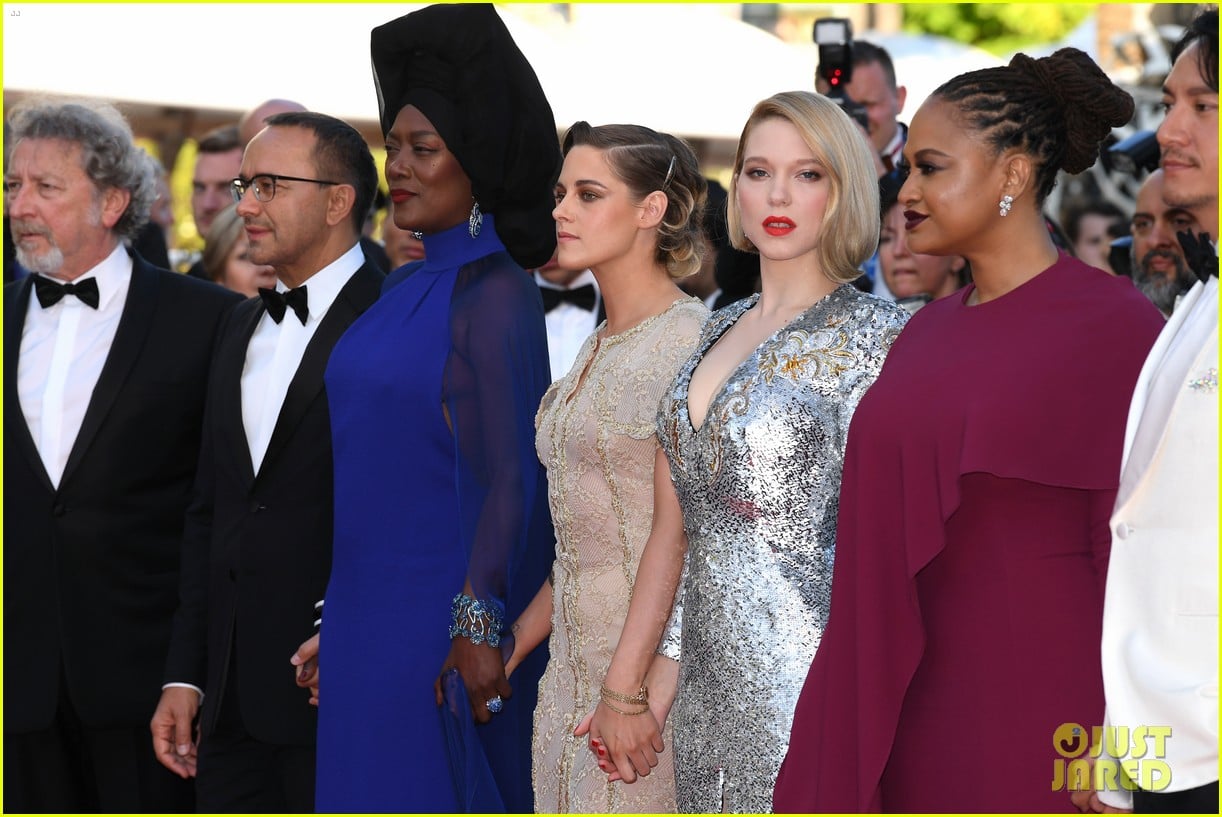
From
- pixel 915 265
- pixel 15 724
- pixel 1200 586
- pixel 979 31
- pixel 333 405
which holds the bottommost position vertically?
pixel 15 724

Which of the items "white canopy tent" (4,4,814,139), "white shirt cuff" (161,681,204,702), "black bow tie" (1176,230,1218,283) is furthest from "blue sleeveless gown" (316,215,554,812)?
"white canopy tent" (4,4,814,139)

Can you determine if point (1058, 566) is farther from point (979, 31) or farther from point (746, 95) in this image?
point (979, 31)

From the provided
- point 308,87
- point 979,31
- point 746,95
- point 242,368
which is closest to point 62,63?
point 308,87

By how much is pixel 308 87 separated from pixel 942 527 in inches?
314

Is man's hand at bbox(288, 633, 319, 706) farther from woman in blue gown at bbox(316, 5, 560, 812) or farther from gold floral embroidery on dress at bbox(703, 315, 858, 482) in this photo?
gold floral embroidery on dress at bbox(703, 315, 858, 482)

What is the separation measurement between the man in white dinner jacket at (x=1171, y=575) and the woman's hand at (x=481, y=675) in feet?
5.16

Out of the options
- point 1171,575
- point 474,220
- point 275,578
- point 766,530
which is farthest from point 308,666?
point 1171,575

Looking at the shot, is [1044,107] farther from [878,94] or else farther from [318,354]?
[878,94]

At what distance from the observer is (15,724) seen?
194 inches

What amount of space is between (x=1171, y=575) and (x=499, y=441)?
6.13 ft

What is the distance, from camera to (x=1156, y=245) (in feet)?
18.0

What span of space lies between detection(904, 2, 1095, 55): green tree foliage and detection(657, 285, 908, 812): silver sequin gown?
81.6 feet

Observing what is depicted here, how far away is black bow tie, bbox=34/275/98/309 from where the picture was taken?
5070 mm

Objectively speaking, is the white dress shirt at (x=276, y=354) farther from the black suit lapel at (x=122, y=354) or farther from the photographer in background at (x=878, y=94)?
the photographer in background at (x=878, y=94)
